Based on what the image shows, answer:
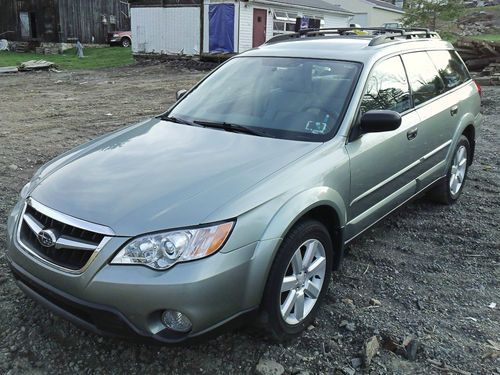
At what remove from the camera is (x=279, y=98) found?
361 centimetres

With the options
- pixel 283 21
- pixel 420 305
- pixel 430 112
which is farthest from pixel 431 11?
pixel 420 305

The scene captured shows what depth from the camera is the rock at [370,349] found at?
2760mm

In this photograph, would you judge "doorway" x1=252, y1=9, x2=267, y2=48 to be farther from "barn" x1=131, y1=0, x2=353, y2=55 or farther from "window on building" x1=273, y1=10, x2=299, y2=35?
"window on building" x1=273, y1=10, x2=299, y2=35

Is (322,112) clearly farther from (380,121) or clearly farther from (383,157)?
(383,157)

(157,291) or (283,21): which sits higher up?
(283,21)

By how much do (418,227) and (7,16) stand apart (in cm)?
3481

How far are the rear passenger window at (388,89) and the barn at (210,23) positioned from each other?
17.8m

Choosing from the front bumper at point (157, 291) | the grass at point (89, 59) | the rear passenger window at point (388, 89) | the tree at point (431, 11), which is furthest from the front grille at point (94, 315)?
the tree at point (431, 11)

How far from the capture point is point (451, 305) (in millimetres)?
3361

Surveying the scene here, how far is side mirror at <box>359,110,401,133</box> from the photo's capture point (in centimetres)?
320

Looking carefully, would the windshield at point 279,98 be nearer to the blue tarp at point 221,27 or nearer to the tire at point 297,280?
the tire at point 297,280

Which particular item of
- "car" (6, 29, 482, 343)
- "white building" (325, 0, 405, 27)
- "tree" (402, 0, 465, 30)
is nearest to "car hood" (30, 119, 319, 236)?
"car" (6, 29, 482, 343)

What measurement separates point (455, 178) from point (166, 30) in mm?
20298

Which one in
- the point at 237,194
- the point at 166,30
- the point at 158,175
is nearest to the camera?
the point at 237,194
